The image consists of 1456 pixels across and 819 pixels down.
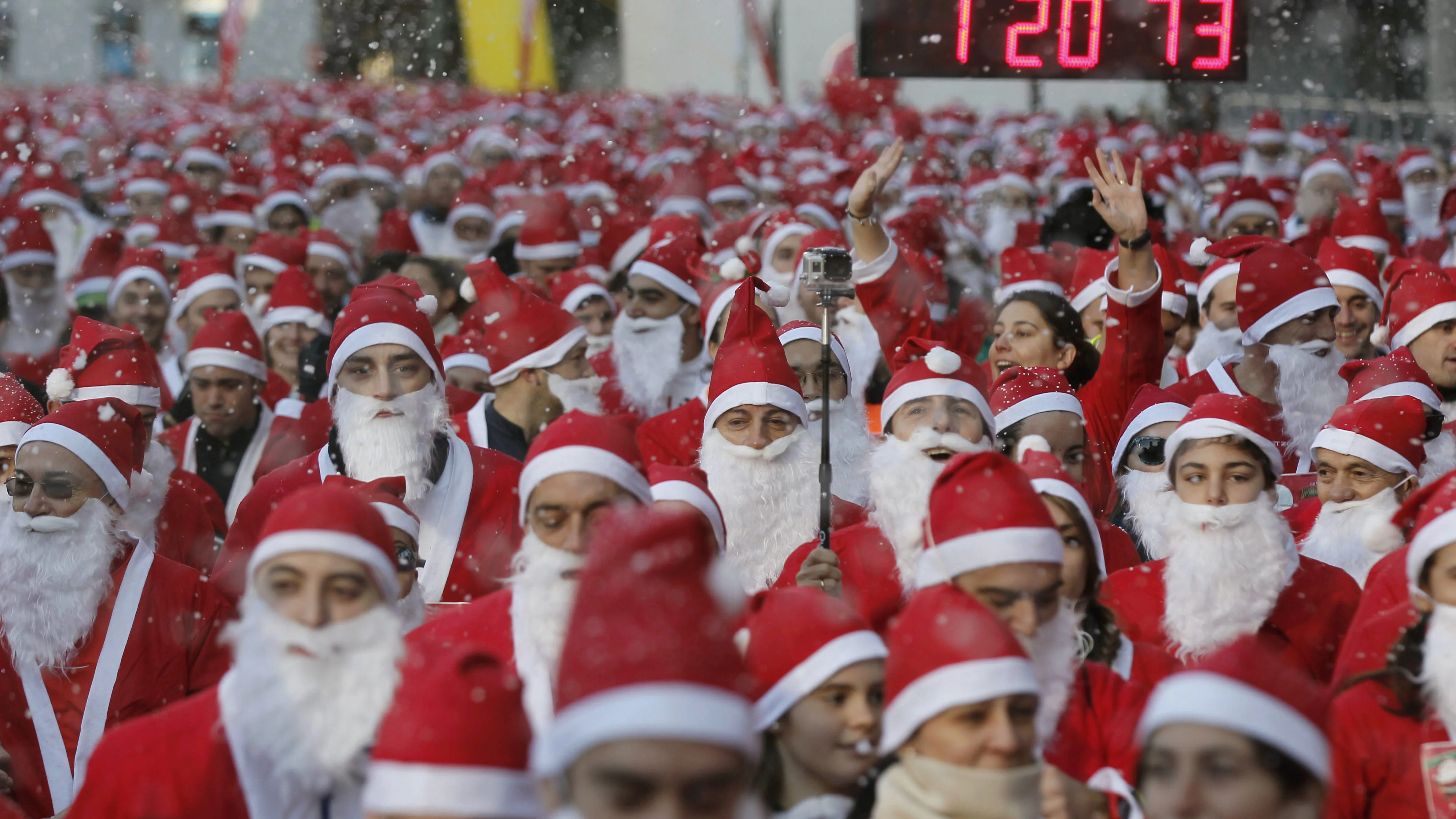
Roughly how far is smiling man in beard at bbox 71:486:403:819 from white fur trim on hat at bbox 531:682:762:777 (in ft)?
2.57

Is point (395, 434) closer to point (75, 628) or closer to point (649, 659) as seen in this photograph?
point (75, 628)

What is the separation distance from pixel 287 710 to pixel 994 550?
1.55 meters

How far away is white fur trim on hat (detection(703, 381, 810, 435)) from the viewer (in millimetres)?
5641

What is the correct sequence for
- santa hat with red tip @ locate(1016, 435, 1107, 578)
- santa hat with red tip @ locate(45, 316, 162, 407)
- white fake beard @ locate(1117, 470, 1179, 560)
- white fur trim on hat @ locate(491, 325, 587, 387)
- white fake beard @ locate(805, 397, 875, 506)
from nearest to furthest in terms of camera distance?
santa hat with red tip @ locate(1016, 435, 1107, 578) < white fake beard @ locate(1117, 470, 1179, 560) < white fake beard @ locate(805, 397, 875, 506) < santa hat with red tip @ locate(45, 316, 162, 407) < white fur trim on hat @ locate(491, 325, 587, 387)

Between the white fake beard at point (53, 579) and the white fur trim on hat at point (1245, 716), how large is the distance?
10.3ft

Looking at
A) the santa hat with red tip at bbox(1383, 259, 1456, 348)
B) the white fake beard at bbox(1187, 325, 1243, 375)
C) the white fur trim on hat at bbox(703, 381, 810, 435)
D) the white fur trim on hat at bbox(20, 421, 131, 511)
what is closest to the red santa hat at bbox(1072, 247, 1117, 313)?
the white fake beard at bbox(1187, 325, 1243, 375)

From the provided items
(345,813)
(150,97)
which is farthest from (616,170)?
(150,97)

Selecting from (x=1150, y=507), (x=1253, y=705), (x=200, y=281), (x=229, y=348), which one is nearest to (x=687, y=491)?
(x=1150, y=507)

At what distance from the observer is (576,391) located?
7.28m

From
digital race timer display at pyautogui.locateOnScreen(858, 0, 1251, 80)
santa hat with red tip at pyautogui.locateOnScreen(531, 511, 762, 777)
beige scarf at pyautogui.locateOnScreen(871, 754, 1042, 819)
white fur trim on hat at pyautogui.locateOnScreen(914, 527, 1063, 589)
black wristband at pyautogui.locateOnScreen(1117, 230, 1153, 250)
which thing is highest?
digital race timer display at pyautogui.locateOnScreen(858, 0, 1251, 80)

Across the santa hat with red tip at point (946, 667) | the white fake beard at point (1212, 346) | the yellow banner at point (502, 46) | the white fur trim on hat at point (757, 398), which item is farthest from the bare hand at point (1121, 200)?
the yellow banner at point (502, 46)

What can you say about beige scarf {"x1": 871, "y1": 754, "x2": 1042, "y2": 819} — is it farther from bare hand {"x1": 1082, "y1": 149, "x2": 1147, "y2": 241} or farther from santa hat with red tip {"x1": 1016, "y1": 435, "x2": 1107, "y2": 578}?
bare hand {"x1": 1082, "y1": 149, "x2": 1147, "y2": 241}

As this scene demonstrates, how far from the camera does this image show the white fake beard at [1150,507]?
491cm

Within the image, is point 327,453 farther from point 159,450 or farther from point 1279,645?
point 1279,645
